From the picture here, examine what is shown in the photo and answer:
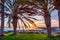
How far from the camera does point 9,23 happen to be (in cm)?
1864

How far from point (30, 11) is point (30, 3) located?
1.35 meters

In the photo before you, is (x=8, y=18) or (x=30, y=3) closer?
(x=30, y=3)

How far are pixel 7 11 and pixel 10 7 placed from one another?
1.67 ft

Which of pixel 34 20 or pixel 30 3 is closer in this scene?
pixel 30 3

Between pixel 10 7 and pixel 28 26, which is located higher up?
pixel 10 7

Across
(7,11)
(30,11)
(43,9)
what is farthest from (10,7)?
(43,9)

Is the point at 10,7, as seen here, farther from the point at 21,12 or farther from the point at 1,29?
the point at 1,29

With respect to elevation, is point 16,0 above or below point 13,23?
above

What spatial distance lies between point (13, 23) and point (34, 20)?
2.08 metres

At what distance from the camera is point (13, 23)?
63.2 ft

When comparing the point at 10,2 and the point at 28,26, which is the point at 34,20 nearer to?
the point at 28,26

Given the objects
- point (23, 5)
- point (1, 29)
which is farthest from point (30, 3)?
point (1, 29)

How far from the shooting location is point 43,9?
17.7 metres

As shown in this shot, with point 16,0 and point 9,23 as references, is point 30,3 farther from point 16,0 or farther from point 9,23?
point 9,23
